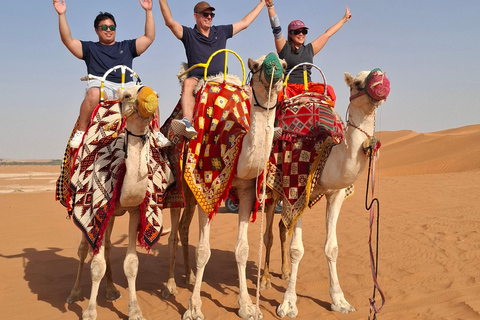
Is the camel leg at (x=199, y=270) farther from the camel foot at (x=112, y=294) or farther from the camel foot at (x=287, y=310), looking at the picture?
the camel foot at (x=112, y=294)

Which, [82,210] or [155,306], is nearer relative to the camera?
[82,210]

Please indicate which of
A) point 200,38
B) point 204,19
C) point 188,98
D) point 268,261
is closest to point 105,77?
point 188,98

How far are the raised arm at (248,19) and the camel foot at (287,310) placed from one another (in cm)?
378

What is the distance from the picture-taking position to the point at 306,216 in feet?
39.5

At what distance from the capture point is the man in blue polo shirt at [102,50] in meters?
5.96

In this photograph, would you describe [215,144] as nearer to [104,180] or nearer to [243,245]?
[243,245]

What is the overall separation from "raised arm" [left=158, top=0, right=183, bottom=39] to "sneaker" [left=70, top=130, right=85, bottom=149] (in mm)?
1823

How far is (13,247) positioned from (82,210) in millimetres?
5474

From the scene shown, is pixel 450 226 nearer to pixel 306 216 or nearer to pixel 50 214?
pixel 306 216

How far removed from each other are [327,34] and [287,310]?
159 inches

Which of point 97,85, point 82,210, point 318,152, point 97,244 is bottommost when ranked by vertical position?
point 97,244

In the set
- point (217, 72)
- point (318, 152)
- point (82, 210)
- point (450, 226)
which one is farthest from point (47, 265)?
point (450, 226)

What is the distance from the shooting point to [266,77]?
165 inches

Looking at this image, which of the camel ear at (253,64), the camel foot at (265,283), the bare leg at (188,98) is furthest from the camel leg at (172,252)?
the camel ear at (253,64)
